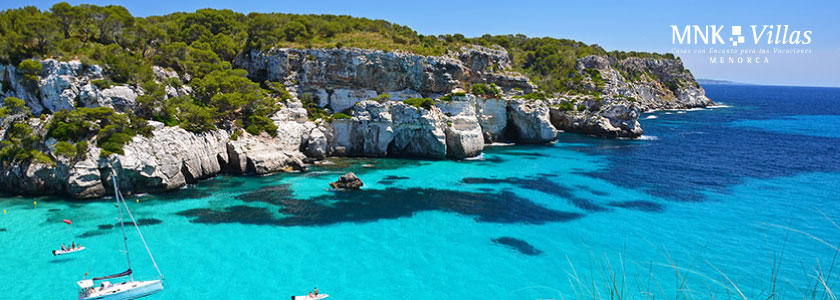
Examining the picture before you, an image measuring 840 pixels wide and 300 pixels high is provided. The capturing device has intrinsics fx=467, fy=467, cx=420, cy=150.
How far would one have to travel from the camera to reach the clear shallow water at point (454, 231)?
23.9 metres

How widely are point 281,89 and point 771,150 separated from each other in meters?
64.7

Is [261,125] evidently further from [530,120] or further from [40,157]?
[530,120]

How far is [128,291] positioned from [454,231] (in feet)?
61.4

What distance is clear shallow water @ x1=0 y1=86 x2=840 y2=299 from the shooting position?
942 inches

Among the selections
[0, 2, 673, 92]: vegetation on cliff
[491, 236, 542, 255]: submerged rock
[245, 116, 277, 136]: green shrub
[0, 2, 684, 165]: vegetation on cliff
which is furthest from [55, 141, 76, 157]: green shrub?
[491, 236, 542, 255]: submerged rock

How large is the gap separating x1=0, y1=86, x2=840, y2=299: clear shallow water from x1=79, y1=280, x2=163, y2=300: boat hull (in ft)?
2.90

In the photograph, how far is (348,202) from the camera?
123ft

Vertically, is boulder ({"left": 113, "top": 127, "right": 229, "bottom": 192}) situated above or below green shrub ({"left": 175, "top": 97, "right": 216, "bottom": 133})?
below

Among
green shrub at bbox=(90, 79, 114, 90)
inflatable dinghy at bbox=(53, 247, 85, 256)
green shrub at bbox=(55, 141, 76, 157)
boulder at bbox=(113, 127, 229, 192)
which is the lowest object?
inflatable dinghy at bbox=(53, 247, 85, 256)

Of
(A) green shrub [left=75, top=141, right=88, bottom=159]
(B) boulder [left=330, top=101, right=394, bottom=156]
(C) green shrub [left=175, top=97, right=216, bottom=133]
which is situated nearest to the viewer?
(A) green shrub [left=75, top=141, right=88, bottom=159]

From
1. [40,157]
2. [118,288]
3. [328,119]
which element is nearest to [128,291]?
[118,288]

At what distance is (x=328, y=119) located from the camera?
5534 cm

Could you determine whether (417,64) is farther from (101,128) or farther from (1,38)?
(1,38)

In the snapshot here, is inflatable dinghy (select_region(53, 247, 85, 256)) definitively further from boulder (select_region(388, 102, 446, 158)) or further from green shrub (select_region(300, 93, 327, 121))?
boulder (select_region(388, 102, 446, 158))
